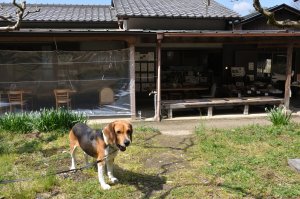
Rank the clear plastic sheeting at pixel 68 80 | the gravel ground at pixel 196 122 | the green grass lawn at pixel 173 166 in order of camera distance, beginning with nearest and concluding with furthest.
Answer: the green grass lawn at pixel 173 166, the gravel ground at pixel 196 122, the clear plastic sheeting at pixel 68 80

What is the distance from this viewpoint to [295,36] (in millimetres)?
10664

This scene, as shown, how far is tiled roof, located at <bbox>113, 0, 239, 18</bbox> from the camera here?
13.3 meters

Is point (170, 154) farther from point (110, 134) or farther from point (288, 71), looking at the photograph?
point (288, 71)

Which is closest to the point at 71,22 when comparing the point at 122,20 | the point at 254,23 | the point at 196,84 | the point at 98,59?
the point at 122,20

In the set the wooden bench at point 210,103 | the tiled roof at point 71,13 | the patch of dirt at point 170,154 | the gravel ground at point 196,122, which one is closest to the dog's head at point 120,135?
the patch of dirt at point 170,154

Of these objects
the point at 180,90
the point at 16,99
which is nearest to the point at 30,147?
the point at 16,99

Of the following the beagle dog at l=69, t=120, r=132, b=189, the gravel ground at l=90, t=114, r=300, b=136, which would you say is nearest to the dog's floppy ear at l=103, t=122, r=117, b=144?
the beagle dog at l=69, t=120, r=132, b=189

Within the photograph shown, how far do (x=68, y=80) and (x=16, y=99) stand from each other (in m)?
1.61

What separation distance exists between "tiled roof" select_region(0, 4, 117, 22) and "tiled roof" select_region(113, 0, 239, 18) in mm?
829

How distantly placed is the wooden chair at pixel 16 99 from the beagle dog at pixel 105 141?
512cm

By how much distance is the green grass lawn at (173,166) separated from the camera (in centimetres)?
505

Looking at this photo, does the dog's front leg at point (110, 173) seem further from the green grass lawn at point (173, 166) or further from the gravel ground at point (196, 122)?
the gravel ground at point (196, 122)

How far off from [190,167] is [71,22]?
369 inches

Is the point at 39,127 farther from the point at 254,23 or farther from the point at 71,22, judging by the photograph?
the point at 254,23
